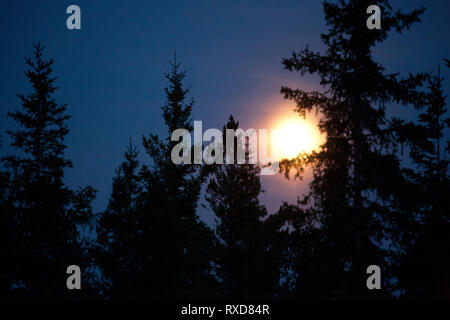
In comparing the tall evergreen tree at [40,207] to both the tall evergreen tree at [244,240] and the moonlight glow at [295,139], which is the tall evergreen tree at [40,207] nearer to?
the tall evergreen tree at [244,240]

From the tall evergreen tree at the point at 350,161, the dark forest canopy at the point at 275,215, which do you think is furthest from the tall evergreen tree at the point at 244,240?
the tall evergreen tree at the point at 350,161

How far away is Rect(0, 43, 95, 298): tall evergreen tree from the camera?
1366 cm

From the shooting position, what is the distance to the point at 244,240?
53.5 ft

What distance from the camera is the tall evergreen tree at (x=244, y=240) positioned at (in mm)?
16156

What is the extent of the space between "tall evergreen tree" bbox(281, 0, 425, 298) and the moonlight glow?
355 mm

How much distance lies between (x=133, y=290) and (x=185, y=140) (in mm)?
7714

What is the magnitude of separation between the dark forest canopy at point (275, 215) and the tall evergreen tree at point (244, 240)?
6cm

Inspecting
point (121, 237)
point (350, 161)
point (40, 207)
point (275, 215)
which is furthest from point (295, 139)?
point (121, 237)

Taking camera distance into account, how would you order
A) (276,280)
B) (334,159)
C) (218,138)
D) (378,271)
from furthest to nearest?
(218,138) → (276,280) → (334,159) → (378,271)

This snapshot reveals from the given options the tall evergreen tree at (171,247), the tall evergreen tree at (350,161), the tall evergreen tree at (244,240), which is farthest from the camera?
the tall evergreen tree at (244,240)

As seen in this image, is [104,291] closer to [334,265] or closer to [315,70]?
[334,265]

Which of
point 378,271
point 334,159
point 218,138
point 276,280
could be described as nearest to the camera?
point 378,271

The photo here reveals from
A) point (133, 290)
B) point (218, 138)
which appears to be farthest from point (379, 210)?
point (133, 290)

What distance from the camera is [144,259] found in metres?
15.1
